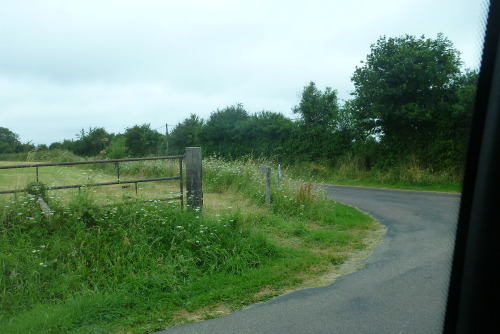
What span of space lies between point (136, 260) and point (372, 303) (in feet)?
10.8

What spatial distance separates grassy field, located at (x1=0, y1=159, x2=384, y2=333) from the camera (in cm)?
485

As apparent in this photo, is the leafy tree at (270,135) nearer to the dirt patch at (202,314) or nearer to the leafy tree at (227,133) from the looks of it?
the leafy tree at (227,133)

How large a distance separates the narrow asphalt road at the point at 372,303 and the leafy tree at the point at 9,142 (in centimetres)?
1891

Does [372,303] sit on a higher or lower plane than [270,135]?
lower

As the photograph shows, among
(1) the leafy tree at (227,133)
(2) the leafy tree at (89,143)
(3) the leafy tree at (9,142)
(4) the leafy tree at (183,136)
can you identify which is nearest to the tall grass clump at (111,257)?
(3) the leafy tree at (9,142)

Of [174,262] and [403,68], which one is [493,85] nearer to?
[174,262]

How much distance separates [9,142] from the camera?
2344 cm

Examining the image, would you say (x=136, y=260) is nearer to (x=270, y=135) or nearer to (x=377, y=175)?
(x=377, y=175)

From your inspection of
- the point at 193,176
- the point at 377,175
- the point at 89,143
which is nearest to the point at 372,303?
the point at 193,176

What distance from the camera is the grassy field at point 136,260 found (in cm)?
485

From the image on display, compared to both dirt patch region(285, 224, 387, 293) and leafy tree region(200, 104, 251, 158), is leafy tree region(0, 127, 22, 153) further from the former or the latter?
dirt patch region(285, 224, 387, 293)

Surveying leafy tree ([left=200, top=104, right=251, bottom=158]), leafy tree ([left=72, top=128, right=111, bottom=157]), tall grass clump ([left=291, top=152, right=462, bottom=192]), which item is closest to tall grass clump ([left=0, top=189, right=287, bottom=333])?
tall grass clump ([left=291, top=152, right=462, bottom=192])

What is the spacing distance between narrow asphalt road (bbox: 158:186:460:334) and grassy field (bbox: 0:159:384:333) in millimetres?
313

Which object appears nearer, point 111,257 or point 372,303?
point 372,303
